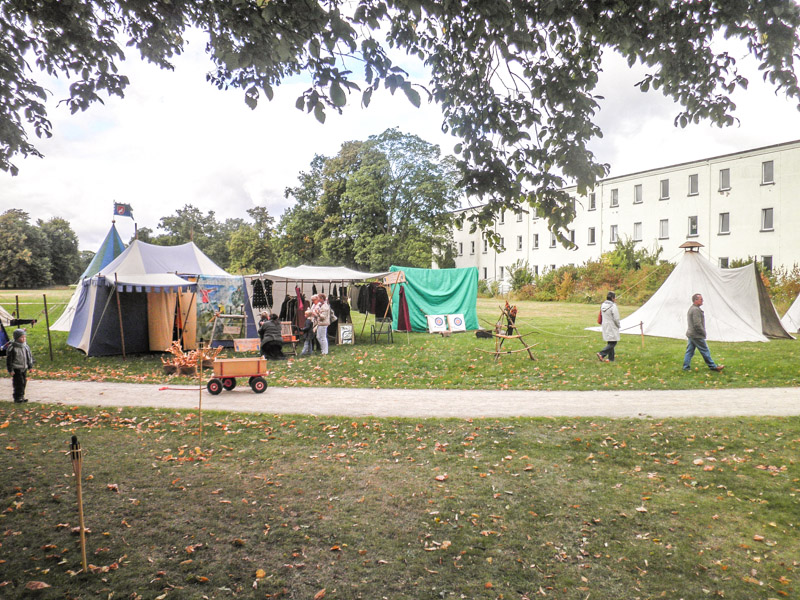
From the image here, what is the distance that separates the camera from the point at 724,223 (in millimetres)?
37219

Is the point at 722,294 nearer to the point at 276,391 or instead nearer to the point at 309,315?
the point at 309,315

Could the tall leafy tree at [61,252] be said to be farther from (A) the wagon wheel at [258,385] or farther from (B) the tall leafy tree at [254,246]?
(A) the wagon wheel at [258,385]

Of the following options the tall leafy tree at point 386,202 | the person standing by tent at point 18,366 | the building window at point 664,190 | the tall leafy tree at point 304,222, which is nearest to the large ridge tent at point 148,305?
the person standing by tent at point 18,366

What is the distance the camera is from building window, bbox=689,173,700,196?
38.4m

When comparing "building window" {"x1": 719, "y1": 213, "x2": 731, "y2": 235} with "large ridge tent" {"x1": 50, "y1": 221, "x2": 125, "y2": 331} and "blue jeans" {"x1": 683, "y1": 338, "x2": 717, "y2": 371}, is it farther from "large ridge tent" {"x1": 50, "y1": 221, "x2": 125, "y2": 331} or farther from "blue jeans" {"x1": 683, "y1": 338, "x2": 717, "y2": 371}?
"large ridge tent" {"x1": 50, "y1": 221, "x2": 125, "y2": 331}

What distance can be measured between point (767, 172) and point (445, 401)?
3528cm

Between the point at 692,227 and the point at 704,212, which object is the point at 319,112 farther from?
the point at 692,227

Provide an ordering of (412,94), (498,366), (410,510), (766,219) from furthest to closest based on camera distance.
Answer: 1. (766,219)
2. (498,366)
3. (410,510)
4. (412,94)

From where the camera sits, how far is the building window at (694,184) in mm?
38438

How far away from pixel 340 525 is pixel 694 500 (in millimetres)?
3512

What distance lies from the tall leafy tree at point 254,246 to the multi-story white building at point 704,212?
110 ft

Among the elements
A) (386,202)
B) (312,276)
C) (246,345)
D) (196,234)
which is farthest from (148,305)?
(196,234)

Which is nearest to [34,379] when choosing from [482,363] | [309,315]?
[309,315]

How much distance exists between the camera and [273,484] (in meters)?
5.71
